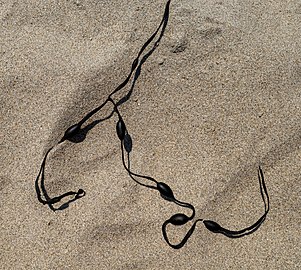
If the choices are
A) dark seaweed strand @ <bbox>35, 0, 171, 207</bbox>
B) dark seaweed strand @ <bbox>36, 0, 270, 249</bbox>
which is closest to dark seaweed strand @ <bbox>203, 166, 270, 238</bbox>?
dark seaweed strand @ <bbox>36, 0, 270, 249</bbox>

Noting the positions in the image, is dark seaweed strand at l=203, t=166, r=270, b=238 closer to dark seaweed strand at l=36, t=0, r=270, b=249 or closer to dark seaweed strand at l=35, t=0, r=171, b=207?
dark seaweed strand at l=36, t=0, r=270, b=249

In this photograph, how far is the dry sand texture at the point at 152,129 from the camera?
4.32ft

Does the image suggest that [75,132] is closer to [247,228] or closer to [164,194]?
[164,194]

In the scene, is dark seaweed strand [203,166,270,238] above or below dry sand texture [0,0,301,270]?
below

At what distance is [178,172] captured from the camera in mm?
1363

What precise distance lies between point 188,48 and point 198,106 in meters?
0.17

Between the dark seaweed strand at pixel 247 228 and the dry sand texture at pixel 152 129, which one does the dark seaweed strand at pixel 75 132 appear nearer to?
the dry sand texture at pixel 152 129

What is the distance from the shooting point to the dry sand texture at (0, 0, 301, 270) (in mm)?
1316

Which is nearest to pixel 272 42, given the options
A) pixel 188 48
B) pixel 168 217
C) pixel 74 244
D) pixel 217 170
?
pixel 188 48

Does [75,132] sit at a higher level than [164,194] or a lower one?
higher

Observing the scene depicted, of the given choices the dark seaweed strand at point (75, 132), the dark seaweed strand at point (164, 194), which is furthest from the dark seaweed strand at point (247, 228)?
the dark seaweed strand at point (75, 132)

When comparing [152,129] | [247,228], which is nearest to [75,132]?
[152,129]

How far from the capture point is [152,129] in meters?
1.40

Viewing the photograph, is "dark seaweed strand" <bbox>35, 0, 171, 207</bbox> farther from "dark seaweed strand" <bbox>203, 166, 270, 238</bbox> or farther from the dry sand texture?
"dark seaweed strand" <bbox>203, 166, 270, 238</bbox>
